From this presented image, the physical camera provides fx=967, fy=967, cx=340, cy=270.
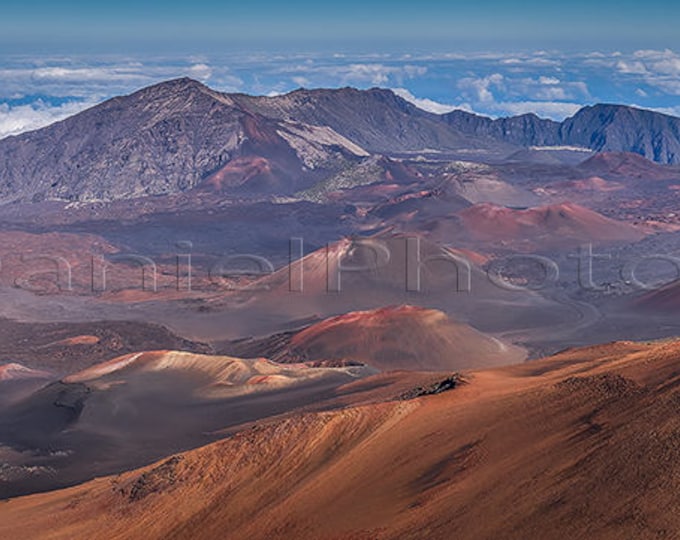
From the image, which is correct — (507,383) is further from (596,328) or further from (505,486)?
(596,328)

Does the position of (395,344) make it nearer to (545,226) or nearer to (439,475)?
(439,475)

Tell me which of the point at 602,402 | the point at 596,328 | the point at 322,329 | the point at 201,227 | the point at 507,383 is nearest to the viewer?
the point at 602,402

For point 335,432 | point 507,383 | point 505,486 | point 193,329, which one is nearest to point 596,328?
point 193,329

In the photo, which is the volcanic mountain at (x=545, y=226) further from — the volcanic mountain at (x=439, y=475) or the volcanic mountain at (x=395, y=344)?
the volcanic mountain at (x=439, y=475)

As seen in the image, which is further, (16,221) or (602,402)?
(16,221)

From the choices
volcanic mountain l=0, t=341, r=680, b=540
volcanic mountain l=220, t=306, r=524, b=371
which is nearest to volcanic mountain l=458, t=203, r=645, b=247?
volcanic mountain l=220, t=306, r=524, b=371

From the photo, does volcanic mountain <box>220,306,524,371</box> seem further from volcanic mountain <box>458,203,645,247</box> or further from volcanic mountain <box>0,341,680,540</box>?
volcanic mountain <box>458,203,645,247</box>
